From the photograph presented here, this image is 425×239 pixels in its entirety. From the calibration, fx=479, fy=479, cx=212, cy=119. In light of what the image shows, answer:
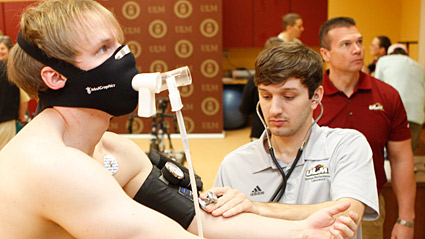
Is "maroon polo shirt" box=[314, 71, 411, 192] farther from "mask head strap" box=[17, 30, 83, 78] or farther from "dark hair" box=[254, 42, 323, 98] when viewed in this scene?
"mask head strap" box=[17, 30, 83, 78]

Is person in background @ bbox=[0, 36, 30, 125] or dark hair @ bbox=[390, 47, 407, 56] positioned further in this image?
dark hair @ bbox=[390, 47, 407, 56]

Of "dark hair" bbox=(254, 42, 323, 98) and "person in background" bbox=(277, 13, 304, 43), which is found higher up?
"dark hair" bbox=(254, 42, 323, 98)

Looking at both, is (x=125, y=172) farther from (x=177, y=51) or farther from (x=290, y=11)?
(x=290, y=11)

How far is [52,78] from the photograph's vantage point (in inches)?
44.7

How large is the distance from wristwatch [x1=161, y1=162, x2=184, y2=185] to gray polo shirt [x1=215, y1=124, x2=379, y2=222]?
1.56 ft

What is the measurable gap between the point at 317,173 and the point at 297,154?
108mm

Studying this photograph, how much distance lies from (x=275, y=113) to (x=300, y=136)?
0.51ft

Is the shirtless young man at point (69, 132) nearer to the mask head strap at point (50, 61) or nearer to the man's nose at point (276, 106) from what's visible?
the mask head strap at point (50, 61)

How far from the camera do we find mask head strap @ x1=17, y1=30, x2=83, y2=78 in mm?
1115

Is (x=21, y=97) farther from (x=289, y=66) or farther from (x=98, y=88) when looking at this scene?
(x=98, y=88)

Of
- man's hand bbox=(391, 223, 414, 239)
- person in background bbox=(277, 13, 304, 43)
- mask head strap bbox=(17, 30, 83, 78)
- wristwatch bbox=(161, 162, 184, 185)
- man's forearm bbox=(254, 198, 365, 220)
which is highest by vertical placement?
mask head strap bbox=(17, 30, 83, 78)

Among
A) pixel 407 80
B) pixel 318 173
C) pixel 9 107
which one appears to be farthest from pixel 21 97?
pixel 407 80

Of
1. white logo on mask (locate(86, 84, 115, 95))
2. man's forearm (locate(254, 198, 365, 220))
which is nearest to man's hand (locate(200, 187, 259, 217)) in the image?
man's forearm (locate(254, 198, 365, 220))

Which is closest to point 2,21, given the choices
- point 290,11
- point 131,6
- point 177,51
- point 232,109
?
point 131,6
